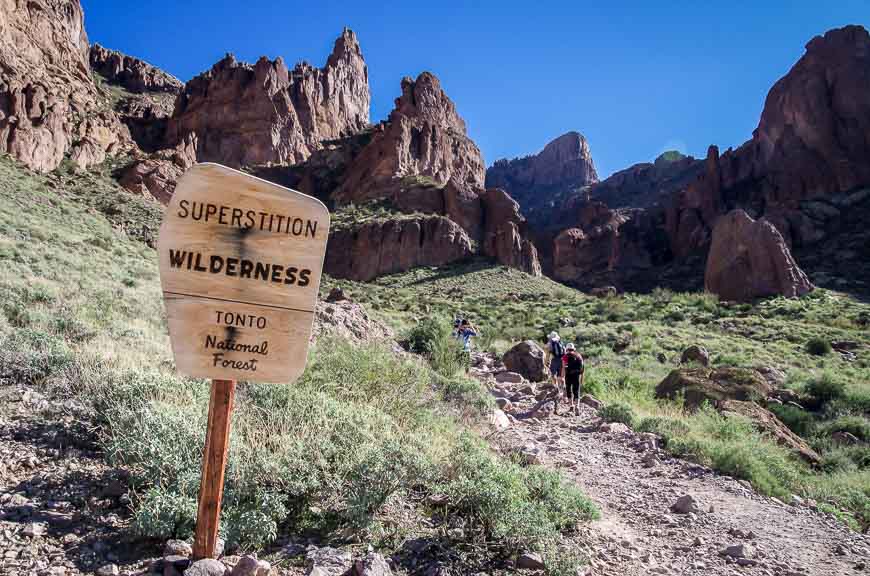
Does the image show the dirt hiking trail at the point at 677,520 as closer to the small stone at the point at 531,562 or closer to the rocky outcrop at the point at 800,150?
the small stone at the point at 531,562

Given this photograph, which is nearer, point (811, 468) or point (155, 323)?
point (811, 468)

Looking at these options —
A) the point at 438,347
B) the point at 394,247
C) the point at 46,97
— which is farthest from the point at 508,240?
the point at 46,97

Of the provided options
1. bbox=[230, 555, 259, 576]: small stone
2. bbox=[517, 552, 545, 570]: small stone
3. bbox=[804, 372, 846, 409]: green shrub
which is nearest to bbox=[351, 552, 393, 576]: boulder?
bbox=[230, 555, 259, 576]: small stone

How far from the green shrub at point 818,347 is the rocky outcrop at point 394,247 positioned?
128 feet

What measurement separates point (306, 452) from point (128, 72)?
358ft

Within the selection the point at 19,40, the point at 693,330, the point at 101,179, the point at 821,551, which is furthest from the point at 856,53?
the point at 19,40

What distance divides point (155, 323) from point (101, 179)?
45.5 m

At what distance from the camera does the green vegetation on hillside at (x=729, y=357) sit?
6008mm

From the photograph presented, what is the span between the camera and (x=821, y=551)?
409 cm

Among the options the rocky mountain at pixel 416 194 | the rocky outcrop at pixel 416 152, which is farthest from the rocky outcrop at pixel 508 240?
the rocky outcrop at pixel 416 152

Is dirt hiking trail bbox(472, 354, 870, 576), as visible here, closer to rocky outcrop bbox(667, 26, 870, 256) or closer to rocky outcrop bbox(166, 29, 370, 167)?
rocky outcrop bbox(667, 26, 870, 256)

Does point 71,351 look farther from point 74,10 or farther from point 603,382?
point 74,10

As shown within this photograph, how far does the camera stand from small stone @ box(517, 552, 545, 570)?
9.82 ft

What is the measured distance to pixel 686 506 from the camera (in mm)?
4559
